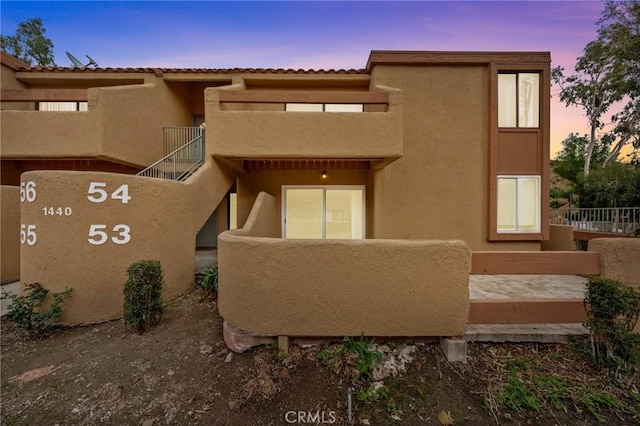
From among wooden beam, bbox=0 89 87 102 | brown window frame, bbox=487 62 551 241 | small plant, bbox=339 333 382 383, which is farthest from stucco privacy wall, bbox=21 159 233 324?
brown window frame, bbox=487 62 551 241

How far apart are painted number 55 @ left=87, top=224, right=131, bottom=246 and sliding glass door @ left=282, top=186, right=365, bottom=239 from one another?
15.5 ft

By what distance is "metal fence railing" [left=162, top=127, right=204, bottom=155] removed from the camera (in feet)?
30.1

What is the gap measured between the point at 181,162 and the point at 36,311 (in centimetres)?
513

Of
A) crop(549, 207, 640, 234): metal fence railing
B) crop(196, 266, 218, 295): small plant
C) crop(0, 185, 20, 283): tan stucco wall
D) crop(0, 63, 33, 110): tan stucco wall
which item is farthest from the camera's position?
crop(549, 207, 640, 234): metal fence railing

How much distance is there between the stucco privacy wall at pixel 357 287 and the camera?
3.57m

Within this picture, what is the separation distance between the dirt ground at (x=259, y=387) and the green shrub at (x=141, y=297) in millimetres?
426

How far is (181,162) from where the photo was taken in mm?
8438

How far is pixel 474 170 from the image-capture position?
780 cm

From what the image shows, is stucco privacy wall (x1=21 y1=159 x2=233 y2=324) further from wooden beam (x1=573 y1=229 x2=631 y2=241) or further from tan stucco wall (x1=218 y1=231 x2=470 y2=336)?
wooden beam (x1=573 y1=229 x2=631 y2=241)

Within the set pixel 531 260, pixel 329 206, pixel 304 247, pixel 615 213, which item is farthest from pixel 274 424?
pixel 615 213

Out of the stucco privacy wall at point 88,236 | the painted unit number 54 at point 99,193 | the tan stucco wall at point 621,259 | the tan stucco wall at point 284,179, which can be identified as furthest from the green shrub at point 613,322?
the painted unit number 54 at point 99,193

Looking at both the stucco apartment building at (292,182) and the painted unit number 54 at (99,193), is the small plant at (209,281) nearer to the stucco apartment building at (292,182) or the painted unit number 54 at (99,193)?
the stucco apartment building at (292,182)

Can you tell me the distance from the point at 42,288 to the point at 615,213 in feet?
63.2

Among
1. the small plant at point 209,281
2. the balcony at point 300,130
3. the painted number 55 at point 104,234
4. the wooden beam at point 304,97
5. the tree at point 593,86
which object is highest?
the tree at point 593,86
